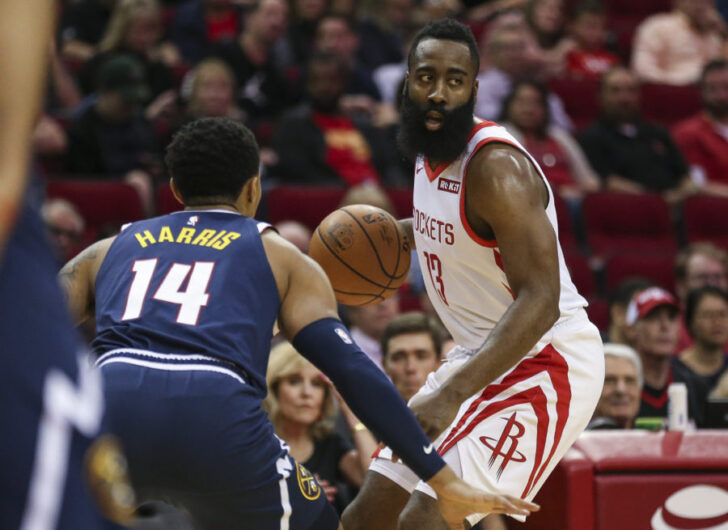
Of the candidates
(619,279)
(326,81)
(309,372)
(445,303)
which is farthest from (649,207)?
(445,303)

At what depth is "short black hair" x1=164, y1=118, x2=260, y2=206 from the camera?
10.00ft

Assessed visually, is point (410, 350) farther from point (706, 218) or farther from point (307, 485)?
point (706, 218)

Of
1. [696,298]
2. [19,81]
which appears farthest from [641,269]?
[19,81]

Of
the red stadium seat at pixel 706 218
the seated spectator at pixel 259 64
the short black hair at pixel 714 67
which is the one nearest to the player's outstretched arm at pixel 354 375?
the seated spectator at pixel 259 64

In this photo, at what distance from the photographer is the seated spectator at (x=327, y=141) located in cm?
793

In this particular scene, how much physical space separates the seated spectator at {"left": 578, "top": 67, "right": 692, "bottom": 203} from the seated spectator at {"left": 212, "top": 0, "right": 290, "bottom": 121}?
2555 millimetres

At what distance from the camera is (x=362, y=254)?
3.92m

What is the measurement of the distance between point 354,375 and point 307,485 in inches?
15.8

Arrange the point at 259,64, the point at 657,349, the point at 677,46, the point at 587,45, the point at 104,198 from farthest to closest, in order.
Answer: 1. the point at 677,46
2. the point at 587,45
3. the point at 259,64
4. the point at 104,198
5. the point at 657,349

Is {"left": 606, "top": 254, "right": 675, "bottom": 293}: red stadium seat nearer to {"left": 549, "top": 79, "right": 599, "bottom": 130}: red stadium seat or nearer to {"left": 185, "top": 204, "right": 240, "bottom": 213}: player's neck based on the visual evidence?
{"left": 549, "top": 79, "right": 599, "bottom": 130}: red stadium seat

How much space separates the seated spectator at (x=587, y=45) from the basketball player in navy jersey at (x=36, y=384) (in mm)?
9379

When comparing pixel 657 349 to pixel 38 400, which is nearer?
pixel 38 400

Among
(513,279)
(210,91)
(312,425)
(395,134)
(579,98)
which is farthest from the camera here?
(579,98)

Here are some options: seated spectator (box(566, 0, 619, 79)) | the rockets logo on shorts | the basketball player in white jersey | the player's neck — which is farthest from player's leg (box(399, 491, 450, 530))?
seated spectator (box(566, 0, 619, 79))
